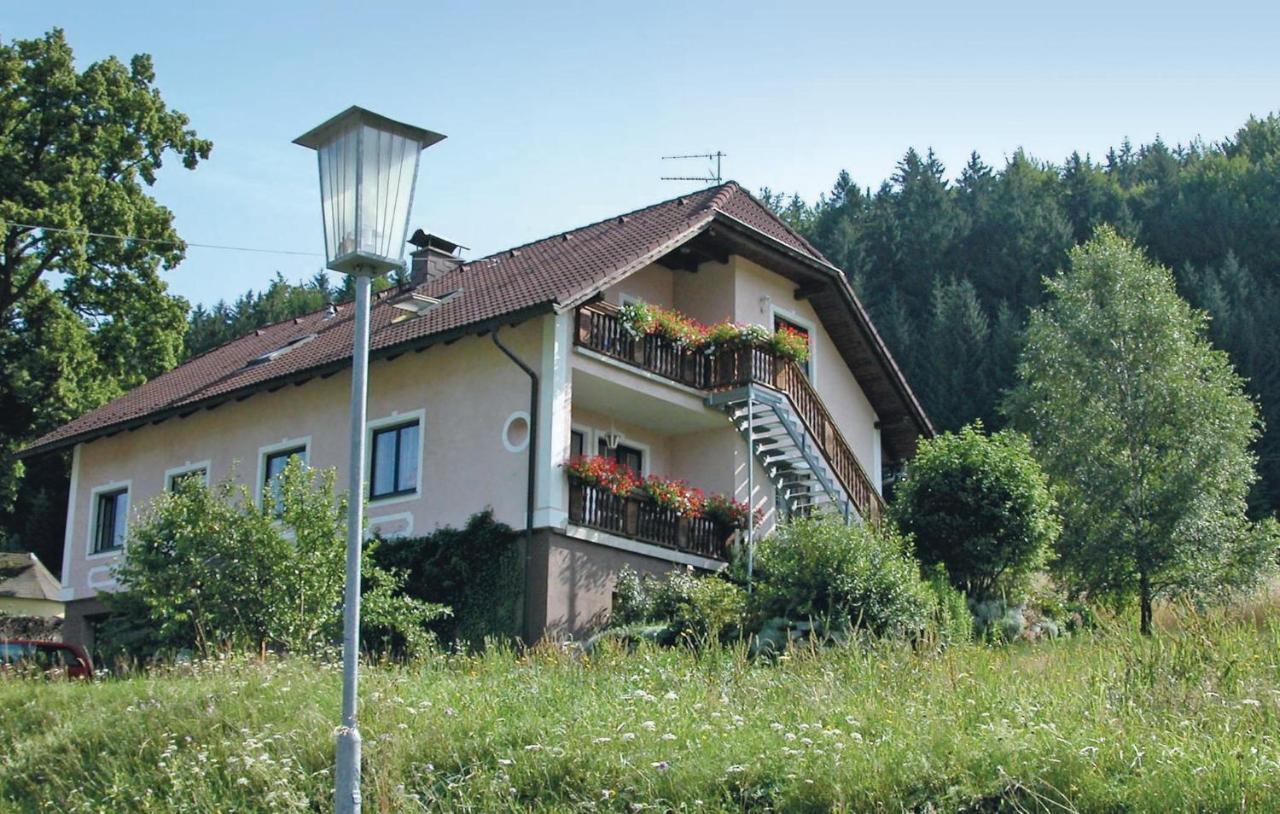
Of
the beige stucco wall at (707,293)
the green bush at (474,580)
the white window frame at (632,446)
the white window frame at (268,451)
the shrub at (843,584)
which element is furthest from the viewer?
the beige stucco wall at (707,293)

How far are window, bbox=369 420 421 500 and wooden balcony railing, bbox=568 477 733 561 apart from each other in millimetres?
3113

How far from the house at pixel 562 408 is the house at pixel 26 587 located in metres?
18.1

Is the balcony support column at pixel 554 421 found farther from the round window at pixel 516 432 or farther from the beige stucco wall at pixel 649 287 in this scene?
the beige stucco wall at pixel 649 287

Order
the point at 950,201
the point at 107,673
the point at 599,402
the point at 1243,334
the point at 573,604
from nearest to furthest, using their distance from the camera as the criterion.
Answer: the point at 107,673 → the point at 573,604 → the point at 599,402 → the point at 1243,334 → the point at 950,201

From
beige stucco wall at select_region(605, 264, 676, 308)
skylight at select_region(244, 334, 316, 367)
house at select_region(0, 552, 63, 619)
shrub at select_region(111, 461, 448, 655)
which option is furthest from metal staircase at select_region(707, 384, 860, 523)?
house at select_region(0, 552, 63, 619)

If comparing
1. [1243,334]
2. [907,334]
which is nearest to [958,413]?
[907,334]

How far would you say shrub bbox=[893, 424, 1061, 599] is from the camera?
23.2 m

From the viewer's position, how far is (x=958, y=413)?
56750 millimetres

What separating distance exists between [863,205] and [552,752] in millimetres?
63597

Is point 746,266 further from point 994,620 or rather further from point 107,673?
point 107,673

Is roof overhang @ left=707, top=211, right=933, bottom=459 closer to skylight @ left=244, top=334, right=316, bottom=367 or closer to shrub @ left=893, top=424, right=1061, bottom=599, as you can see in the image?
shrub @ left=893, top=424, right=1061, bottom=599

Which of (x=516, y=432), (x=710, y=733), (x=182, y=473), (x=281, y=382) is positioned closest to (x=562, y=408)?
(x=516, y=432)

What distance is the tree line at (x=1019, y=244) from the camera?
5675cm

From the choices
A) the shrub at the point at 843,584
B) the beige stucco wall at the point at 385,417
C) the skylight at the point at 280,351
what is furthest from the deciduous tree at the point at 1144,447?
the skylight at the point at 280,351
